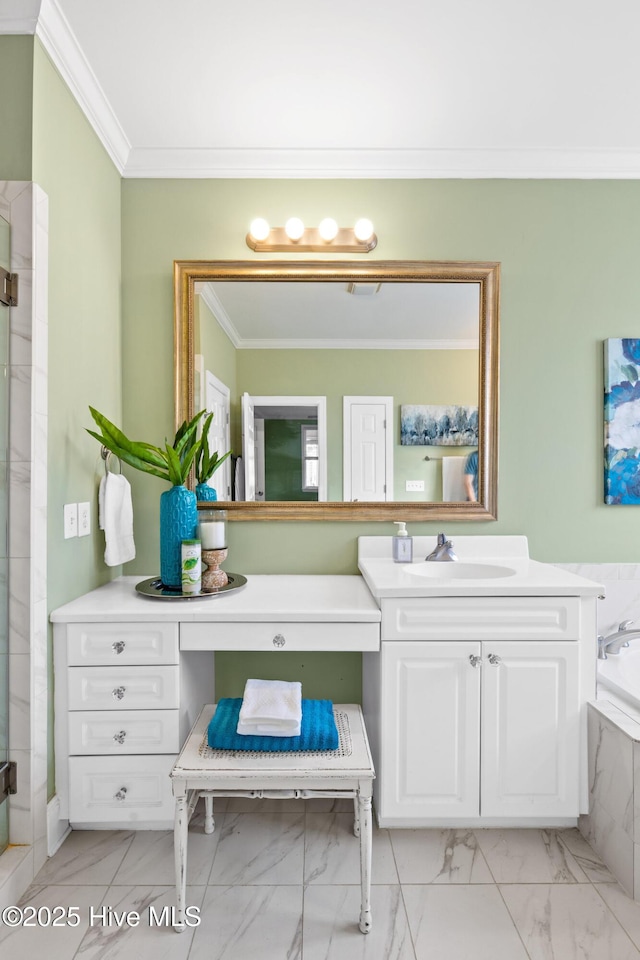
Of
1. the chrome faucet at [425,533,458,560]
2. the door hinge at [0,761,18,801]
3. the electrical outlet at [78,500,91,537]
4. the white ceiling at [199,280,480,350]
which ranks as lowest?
the door hinge at [0,761,18,801]

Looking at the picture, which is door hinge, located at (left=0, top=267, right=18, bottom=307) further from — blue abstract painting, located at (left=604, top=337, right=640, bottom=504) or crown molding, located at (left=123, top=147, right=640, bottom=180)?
blue abstract painting, located at (left=604, top=337, right=640, bottom=504)

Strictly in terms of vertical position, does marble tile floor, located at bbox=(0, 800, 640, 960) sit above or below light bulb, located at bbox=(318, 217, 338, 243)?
below

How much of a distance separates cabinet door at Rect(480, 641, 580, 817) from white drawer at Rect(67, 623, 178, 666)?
1.00m

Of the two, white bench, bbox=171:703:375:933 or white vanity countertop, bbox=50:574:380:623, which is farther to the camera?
white vanity countertop, bbox=50:574:380:623

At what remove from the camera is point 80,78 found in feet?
6.24

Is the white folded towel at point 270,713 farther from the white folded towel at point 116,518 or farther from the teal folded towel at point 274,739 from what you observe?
the white folded towel at point 116,518

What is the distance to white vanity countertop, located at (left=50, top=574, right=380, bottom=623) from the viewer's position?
6.03ft

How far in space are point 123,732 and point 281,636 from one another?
57cm

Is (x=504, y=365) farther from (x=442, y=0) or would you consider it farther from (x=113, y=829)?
(x=113, y=829)

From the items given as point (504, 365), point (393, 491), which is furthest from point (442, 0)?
point (393, 491)

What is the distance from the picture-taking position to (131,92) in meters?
2.01

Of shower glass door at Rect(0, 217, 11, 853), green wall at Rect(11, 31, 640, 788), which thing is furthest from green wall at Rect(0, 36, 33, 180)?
green wall at Rect(11, 31, 640, 788)

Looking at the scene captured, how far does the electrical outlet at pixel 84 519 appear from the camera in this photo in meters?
2.01

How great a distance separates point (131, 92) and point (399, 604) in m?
1.93
